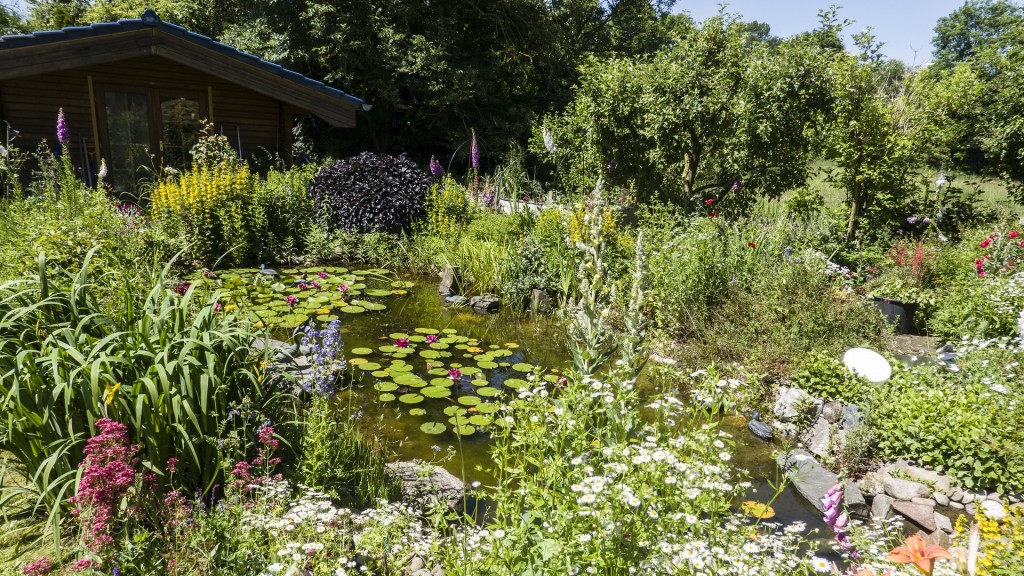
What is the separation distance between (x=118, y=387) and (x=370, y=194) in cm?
646

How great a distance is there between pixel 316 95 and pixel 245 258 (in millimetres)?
4134

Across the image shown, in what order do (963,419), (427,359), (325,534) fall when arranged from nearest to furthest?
(325,534) < (963,419) < (427,359)

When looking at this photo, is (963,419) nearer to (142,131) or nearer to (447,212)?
(447,212)

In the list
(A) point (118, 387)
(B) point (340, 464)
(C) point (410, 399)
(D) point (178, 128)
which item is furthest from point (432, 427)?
(D) point (178, 128)

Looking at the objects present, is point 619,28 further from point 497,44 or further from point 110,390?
point 110,390

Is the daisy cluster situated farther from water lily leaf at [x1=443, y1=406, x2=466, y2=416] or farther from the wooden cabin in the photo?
the wooden cabin

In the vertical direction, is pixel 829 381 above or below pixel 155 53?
below

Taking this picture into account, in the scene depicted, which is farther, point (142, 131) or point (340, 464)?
point (142, 131)

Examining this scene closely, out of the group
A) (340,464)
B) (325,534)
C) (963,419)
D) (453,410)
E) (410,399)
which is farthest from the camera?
(410,399)

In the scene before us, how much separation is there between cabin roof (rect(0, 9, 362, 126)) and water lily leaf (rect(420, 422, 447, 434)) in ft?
25.8

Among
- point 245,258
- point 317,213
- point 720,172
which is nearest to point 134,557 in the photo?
point 245,258

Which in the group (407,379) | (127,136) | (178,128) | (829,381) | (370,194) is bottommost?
(407,379)

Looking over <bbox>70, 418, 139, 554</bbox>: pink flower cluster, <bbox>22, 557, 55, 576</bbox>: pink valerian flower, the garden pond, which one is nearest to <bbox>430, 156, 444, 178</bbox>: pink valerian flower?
the garden pond

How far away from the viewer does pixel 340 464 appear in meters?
3.05
